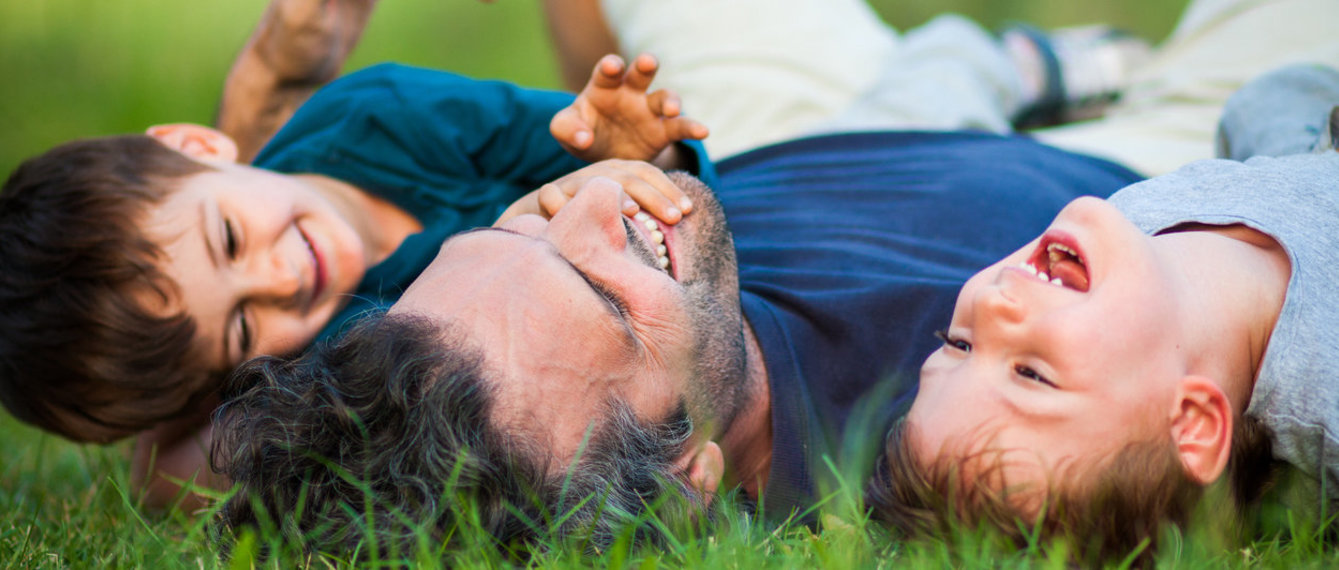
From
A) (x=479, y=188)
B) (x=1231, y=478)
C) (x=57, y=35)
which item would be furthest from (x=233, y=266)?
(x=57, y=35)

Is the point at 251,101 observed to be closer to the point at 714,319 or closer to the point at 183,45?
the point at 714,319

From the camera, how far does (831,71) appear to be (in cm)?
363

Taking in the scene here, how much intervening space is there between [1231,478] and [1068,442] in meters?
0.34

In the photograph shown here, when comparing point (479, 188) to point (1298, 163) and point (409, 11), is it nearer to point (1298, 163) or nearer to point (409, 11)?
point (1298, 163)

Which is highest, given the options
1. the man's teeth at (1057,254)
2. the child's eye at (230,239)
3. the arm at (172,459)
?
the man's teeth at (1057,254)

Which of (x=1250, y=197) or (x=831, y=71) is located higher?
(x=1250, y=197)

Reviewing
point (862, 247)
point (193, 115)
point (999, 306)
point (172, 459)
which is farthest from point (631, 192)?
point (193, 115)

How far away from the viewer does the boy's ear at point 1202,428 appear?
4.84ft

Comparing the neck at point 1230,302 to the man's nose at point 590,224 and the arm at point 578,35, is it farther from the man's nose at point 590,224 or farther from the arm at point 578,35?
the arm at point 578,35

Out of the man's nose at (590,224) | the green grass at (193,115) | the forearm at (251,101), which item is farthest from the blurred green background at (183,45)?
the man's nose at (590,224)

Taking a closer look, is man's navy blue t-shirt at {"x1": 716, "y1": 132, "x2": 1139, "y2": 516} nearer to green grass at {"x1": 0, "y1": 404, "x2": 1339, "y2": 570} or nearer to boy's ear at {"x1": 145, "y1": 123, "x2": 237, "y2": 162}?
green grass at {"x1": 0, "y1": 404, "x2": 1339, "y2": 570}

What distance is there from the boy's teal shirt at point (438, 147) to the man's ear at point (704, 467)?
1132 mm

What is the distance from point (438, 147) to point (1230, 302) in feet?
6.42

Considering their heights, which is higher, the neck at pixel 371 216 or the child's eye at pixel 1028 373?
the child's eye at pixel 1028 373
